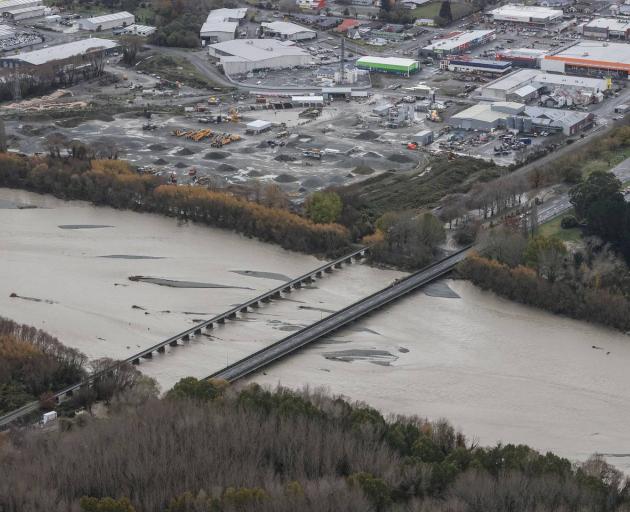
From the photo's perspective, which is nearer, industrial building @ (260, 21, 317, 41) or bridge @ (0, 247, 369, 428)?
bridge @ (0, 247, 369, 428)

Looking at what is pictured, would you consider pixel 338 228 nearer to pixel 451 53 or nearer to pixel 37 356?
pixel 37 356

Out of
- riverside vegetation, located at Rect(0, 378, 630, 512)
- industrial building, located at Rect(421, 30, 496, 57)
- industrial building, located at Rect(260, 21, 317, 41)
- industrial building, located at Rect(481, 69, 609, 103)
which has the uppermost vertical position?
industrial building, located at Rect(260, 21, 317, 41)

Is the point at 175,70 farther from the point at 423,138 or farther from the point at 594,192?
the point at 594,192

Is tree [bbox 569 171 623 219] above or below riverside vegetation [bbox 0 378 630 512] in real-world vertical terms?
above

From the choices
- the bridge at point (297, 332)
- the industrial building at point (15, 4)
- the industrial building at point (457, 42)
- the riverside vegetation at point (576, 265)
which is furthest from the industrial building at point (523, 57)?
the industrial building at point (15, 4)

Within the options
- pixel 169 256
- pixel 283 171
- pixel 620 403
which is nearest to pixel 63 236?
pixel 169 256

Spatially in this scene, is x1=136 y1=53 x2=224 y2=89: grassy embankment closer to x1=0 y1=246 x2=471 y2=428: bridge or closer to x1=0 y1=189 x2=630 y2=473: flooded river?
x1=0 y1=189 x2=630 y2=473: flooded river

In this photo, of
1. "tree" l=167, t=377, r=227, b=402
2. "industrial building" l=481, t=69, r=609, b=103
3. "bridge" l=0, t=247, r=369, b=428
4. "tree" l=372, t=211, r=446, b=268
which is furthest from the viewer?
"industrial building" l=481, t=69, r=609, b=103

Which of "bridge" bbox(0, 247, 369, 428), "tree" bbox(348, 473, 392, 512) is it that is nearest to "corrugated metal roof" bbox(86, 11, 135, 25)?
"bridge" bbox(0, 247, 369, 428)
